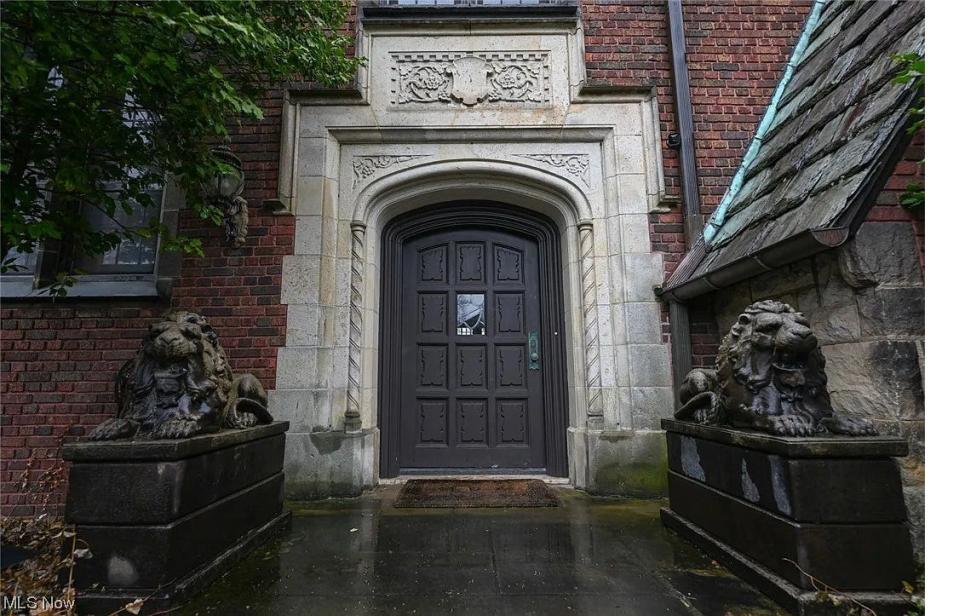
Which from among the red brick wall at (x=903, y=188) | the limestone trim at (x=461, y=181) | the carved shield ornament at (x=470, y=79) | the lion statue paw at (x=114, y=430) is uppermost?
the carved shield ornament at (x=470, y=79)

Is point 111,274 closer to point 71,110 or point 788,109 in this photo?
point 71,110

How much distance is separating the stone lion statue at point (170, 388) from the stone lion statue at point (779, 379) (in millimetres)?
3006

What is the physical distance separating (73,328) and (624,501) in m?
5.28

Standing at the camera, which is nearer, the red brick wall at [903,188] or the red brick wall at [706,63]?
the red brick wall at [903,188]

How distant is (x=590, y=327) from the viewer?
14.8 feet

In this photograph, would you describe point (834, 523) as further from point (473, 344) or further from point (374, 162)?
point (374, 162)

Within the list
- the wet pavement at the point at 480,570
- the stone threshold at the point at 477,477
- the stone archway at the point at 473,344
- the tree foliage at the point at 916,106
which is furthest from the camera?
the stone archway at the point at 473,344

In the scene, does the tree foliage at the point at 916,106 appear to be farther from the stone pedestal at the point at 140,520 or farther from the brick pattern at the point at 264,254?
the stone pedestal at the point at 140,520

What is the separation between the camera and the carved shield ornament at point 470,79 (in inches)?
189

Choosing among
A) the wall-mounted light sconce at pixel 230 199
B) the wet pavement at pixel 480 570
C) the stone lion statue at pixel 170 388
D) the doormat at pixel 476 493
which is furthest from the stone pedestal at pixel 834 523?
the wall-mounted light sconce at pixel 230 199

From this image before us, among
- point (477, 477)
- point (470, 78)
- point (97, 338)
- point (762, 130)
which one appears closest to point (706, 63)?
point (762, 130)

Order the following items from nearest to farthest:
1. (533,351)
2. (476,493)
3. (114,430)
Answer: (114,430), (476,493), (533,351)

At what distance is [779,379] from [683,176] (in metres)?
2.78

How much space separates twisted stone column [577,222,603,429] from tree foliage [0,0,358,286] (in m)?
3.00
